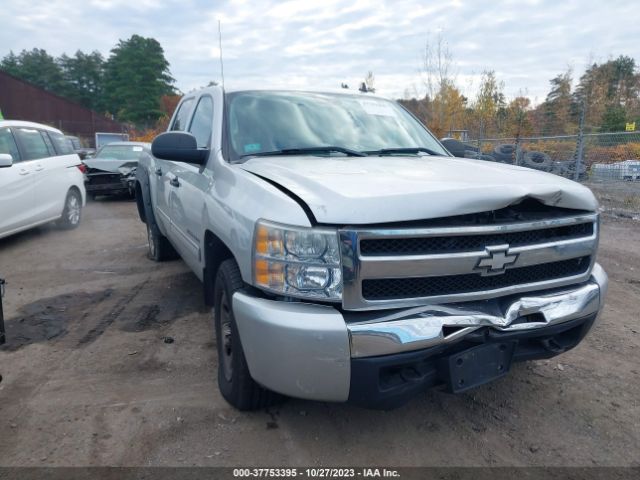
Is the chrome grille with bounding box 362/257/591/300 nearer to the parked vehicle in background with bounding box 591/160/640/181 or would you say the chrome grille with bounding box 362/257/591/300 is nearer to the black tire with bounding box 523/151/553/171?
the parked vehicle in background with bounding box 591/160/640/181

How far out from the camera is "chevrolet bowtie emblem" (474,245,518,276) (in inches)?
91.5

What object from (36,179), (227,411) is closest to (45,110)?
(36,179)

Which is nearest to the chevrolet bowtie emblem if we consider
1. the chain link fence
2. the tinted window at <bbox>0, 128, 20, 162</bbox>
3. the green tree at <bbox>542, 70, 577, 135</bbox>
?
the chain link fence

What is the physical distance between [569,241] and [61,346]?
138 inches

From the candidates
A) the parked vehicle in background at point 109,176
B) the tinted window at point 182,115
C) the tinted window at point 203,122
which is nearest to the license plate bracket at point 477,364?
the tinted window at point 203,122

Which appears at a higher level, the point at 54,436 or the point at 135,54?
the point at 135,54

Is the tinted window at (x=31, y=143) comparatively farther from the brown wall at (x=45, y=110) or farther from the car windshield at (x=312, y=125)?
the brown wall at (x=45, y=110)

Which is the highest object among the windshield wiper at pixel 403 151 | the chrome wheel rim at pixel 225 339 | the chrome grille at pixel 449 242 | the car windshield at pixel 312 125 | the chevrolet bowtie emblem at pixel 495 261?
the car windshield at pixel 312 125

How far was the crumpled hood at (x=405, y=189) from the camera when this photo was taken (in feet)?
7.12

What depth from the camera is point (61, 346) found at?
3.78m

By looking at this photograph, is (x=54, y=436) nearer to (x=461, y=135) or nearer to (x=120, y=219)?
(x=120, y=219)

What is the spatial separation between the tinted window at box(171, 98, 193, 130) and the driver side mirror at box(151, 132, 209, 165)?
1.41 meters

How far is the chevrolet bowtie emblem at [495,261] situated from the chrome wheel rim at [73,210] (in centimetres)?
801

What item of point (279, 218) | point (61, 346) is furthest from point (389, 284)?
point (61, 346)
